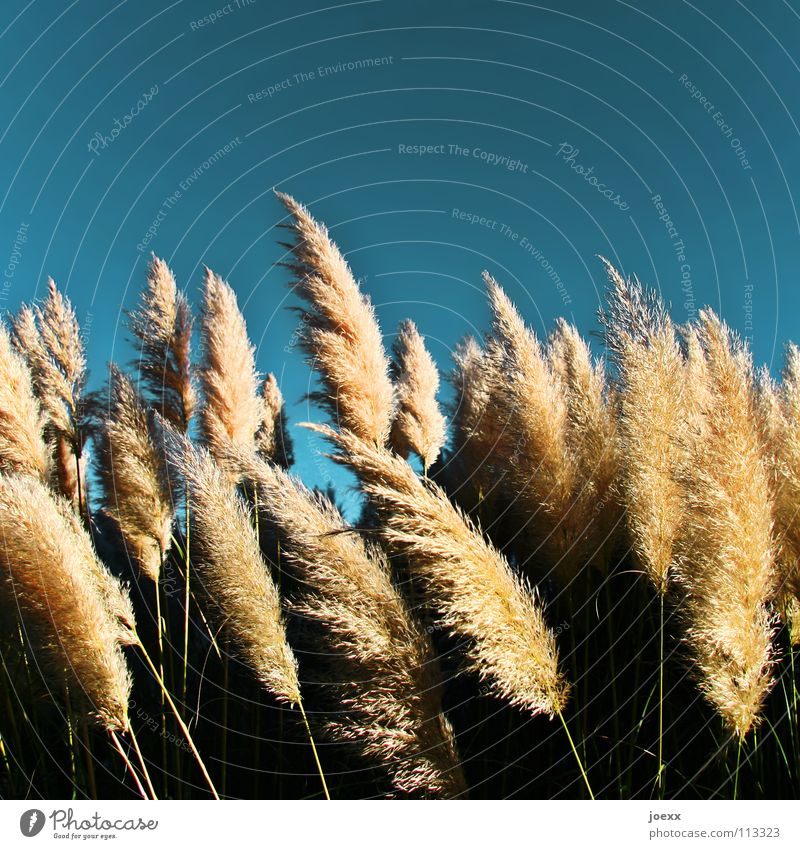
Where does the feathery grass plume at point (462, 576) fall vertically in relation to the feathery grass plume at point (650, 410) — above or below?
below

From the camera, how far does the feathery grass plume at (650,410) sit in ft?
5.78

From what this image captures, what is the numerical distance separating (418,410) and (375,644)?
152cm

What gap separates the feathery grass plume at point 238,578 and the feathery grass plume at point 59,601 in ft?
1.06

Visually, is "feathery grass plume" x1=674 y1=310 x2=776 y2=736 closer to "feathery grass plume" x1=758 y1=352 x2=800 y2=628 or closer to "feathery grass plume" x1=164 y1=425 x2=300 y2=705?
"feathery grass plume" x1=758 y1=352 x2=800 y2=628

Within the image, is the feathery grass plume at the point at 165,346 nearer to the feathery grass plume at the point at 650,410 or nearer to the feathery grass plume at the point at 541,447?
the feathery grass plume at the point at 541,447

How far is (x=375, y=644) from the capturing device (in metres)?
1.58

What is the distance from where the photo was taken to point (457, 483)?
314 cm

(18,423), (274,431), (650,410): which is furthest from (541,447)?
(18,423)
